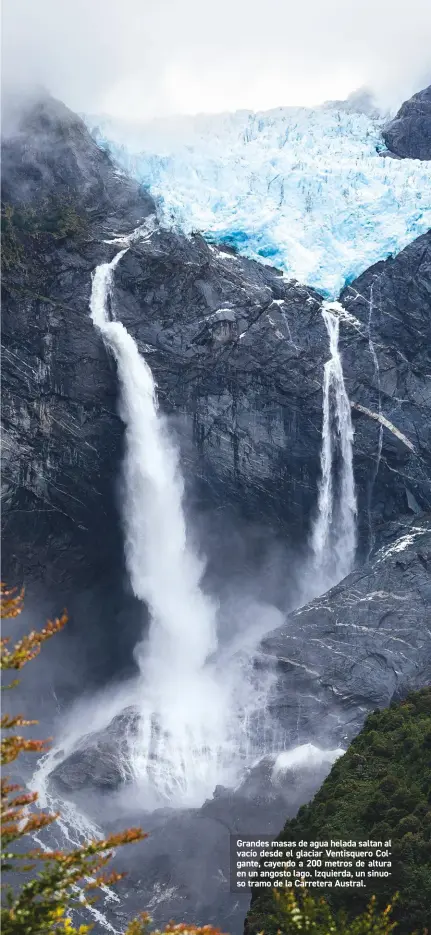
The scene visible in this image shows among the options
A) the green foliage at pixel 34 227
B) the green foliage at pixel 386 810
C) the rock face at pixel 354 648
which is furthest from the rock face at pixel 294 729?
the green foliage at pixel 34 227

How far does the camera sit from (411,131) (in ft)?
201

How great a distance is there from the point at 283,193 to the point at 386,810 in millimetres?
36355

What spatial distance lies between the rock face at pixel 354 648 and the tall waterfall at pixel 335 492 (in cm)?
438

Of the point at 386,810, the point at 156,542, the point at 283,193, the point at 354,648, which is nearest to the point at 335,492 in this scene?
the point at 156,542

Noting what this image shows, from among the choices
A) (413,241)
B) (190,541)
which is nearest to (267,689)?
(190,541)

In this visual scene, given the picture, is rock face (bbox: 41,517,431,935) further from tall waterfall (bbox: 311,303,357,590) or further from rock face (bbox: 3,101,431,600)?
rock face (bbox: 3,101,431,600)

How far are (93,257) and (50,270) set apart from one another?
235cm

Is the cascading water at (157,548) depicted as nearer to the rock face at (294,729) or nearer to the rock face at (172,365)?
the rock face at (172,365)

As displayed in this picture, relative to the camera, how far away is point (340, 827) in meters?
26.2

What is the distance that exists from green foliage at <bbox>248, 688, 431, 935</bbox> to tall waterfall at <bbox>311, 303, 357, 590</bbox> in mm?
15681

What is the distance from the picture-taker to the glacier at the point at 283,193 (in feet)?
165

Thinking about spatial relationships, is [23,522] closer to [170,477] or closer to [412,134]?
[170,477]

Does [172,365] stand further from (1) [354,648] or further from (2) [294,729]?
(2) [294,729]

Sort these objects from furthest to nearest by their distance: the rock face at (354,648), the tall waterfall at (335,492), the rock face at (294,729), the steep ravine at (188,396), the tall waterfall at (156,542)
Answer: the tall waterfall at (335,492), the tall waterfall at (156,542), the steep ravine at (188,396), the rock face at (354,648), the rock face at (294,729)
